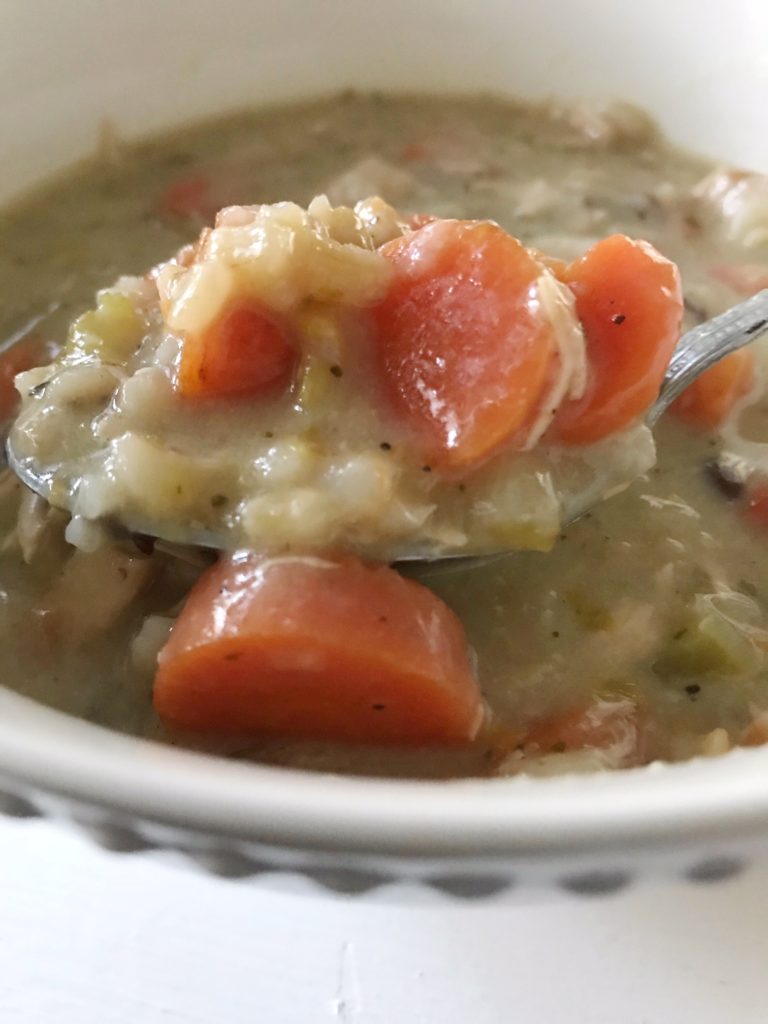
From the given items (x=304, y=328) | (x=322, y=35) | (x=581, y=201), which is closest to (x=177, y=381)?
(x=304, y=328)

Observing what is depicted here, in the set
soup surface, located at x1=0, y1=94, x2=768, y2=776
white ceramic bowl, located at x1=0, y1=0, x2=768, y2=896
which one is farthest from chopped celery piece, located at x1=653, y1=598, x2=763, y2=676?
white ceramic bowl, located at x1=0, y1=0, x2=768, y2=896

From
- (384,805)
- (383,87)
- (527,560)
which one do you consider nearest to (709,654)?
(527,560)

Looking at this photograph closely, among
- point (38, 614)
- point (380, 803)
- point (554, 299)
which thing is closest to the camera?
point (380, 803)

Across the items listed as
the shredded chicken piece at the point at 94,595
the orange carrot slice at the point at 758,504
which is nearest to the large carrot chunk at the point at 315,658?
the shredded chicken piece at the point at 94,595

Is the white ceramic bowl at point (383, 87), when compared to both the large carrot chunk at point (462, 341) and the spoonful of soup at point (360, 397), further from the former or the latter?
the large carrot chunk at point (462, 341)

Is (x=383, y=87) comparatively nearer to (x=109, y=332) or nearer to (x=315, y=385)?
(x=109, y=332)

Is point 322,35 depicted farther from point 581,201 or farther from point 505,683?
point 505,683
